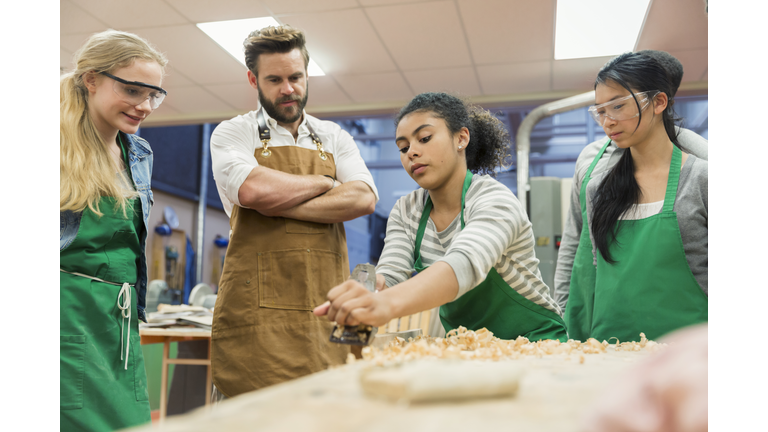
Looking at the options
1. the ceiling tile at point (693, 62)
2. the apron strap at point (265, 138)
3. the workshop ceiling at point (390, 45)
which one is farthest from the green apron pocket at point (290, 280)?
the ceiling tile at point (693, 62)

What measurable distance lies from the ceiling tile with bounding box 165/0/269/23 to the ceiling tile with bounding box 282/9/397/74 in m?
0.23

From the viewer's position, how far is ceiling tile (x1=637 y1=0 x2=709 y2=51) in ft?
8.98

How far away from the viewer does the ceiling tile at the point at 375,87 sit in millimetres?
3744

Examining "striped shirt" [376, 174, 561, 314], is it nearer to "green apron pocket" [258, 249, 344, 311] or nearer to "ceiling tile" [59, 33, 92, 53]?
"green apron pocket" [258, 249, 344, 311]

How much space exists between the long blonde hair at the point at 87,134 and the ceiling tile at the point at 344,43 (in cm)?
94

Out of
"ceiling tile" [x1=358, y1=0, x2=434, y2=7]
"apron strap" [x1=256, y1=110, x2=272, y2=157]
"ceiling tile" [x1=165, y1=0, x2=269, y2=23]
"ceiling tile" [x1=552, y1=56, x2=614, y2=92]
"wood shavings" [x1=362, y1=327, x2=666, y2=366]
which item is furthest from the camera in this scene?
"ceiling tile" [x1=552, y1=56, x2=614, y2=92]

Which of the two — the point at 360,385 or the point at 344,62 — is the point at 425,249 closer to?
the point at 360,385

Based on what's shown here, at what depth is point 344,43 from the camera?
3.13m

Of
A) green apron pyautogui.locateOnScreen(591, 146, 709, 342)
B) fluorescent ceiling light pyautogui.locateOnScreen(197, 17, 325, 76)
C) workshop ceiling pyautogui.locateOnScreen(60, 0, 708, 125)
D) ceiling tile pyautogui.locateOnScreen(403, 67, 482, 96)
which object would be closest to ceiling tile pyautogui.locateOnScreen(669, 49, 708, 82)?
workshop ceiling pyautogui.locateOnScreen(60, 0, 708, 125)

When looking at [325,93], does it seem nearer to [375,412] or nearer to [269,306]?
[269,306]

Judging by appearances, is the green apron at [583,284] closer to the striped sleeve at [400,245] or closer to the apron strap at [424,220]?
the apron strap at [424,220]

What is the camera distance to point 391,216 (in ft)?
4.58

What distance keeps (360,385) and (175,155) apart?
5.96 meters
